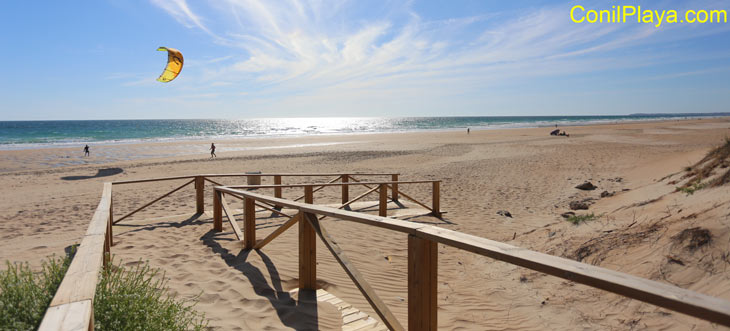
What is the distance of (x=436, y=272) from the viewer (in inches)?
109

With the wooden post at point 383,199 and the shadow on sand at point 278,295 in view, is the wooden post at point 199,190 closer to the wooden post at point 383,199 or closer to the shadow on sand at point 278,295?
the shadow on sand at point 278,295

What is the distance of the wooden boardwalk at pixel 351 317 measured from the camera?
12.2 feet

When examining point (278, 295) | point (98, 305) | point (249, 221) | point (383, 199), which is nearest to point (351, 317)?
point (278, 295)

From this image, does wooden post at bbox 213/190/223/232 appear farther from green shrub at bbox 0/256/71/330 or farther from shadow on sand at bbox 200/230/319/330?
green shrub at bbox 0/256/71/330

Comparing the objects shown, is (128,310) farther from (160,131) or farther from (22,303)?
(160,131)

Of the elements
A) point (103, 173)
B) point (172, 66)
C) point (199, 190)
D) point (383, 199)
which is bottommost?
point (103, 173)

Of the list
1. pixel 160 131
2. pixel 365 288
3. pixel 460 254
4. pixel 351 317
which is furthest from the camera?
pixel 160 131

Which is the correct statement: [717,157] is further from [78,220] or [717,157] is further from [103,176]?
[103,176]

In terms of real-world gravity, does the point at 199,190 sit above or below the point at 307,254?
above

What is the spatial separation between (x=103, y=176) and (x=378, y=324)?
58.4 feet

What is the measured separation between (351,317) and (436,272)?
1.56 meters

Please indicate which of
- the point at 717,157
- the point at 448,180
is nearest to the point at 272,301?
the point at 717,157

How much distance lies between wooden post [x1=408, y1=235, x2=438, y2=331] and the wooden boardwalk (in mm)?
976

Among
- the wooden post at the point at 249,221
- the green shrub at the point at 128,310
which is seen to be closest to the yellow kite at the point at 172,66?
the wooden post at the point at 249,221
